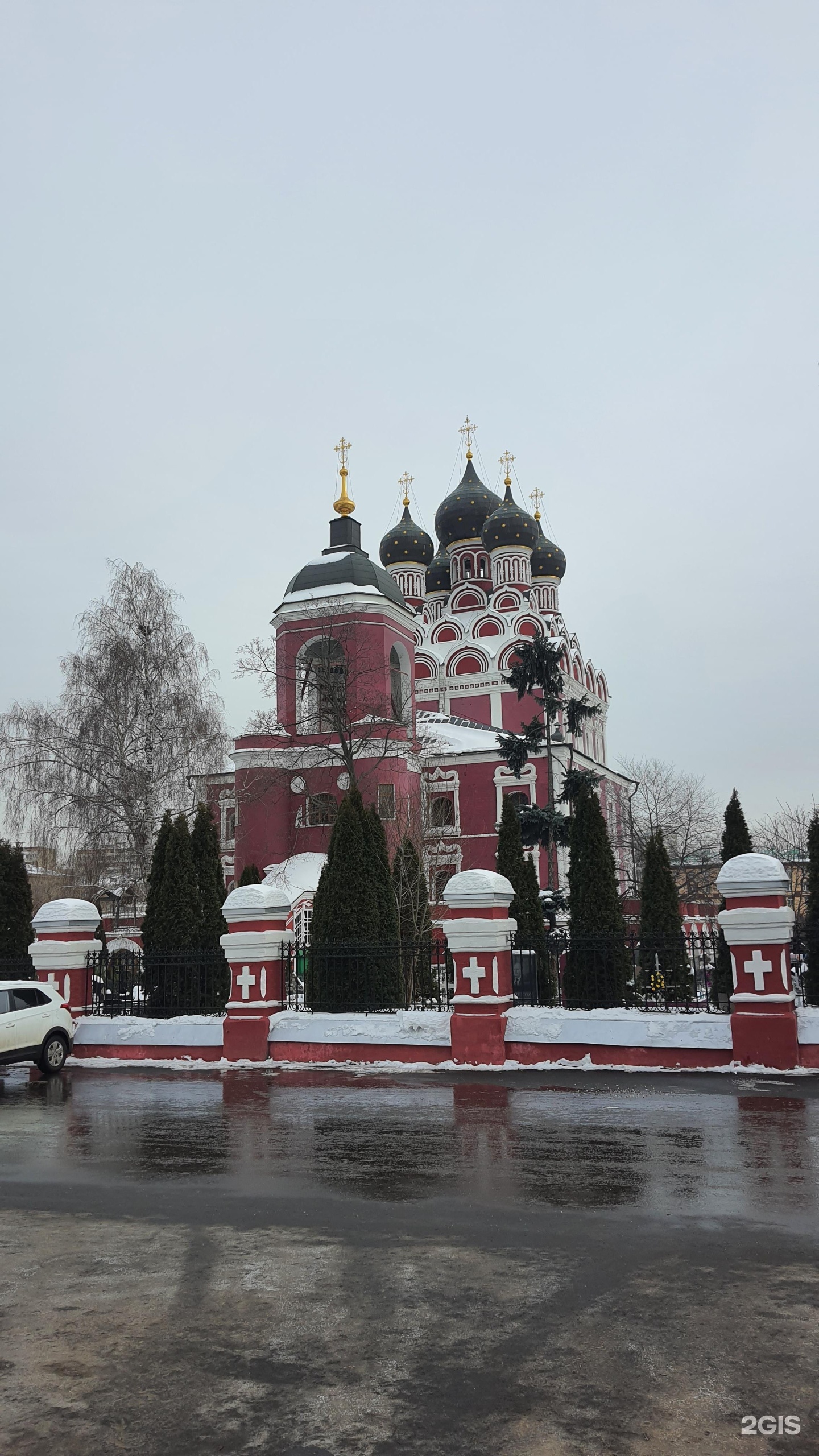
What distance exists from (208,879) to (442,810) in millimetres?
19589

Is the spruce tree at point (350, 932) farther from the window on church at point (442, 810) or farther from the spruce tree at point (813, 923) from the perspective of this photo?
the window on church at point (442, 810)

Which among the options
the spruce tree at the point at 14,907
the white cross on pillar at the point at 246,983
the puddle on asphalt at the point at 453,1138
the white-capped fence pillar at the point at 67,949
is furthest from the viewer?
the spruce tree at the point at 14,907

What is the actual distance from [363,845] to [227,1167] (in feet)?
25.9

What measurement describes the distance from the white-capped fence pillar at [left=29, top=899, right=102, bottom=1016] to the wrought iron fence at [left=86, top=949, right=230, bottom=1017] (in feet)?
0.63

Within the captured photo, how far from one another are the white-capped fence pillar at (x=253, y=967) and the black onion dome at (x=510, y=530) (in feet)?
131

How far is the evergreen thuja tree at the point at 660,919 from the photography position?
523 inches

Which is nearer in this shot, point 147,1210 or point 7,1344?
point 7,1344

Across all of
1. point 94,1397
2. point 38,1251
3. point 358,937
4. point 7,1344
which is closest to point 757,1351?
point 94,1397

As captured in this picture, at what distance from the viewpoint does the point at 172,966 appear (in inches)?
549

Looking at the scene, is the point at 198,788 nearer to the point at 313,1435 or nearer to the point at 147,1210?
the point at 147,1210

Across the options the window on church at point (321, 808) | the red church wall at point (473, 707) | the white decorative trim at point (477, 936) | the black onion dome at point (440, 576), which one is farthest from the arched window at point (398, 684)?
the black onion dome at point (440, 576)

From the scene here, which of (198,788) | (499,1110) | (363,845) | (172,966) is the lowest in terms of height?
(499,1110)

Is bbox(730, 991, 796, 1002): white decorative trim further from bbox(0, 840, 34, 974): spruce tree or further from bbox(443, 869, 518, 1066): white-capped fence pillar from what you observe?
bbox(0, 840, 34, 974): spruce tree

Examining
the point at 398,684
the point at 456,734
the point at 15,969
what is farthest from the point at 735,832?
the point at 456,734
